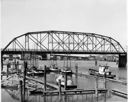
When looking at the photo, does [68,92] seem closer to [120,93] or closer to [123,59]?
[120,93]

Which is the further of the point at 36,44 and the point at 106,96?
the point at 36,44

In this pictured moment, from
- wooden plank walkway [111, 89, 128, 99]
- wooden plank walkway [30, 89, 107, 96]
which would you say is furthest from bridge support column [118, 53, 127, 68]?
wooden plank walkway [30, 89, 107, 96]

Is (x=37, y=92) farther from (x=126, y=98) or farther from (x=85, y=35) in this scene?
(x=85, y=35)

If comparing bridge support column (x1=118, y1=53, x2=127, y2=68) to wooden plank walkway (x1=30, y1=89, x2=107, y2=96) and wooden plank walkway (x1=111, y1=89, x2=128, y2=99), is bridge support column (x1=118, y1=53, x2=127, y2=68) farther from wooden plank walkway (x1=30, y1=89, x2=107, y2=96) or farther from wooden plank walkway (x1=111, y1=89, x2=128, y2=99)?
wooden plank walkway (x1=30, y1=89, x2=107, y2=96)

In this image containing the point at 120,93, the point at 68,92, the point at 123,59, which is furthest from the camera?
the point at 123,59

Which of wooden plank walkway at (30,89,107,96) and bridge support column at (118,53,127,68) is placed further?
bridge support column at (118,53,127,68)

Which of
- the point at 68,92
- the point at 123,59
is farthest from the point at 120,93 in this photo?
the point at 123,59

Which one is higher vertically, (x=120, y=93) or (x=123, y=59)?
(x=123, y=59)

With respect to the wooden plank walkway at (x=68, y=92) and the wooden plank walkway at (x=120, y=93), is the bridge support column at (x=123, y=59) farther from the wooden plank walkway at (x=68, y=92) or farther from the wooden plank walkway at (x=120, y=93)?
the wooden plank walkway at (x=68, y=92)

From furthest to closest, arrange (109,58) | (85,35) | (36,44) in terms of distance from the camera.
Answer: (109,58) → (85,35) → (36,44)

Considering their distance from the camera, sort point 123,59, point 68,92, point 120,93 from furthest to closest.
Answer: point 123,59, point 68,92, point 120,93

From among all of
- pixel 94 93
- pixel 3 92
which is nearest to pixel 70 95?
pixel 94 93
